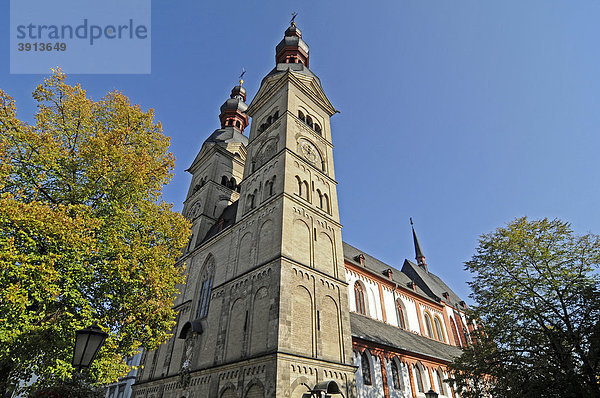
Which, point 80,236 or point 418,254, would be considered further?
point 418,254

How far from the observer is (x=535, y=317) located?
43.8 feet

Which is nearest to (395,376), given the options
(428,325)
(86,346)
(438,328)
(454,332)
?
(428,325)

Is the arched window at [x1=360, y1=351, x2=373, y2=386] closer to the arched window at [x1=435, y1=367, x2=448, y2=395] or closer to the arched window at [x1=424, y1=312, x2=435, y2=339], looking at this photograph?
the arched window at [x1=435, y1=367, x2=448, y2=395]

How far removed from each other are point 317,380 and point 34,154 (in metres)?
13.3

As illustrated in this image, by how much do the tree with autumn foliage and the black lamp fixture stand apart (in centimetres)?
249

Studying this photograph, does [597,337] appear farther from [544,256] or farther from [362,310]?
[362,310]

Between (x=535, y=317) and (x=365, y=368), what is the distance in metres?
8.78

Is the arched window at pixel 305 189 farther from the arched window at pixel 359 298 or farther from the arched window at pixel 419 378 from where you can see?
the arched window at pixel 419 378

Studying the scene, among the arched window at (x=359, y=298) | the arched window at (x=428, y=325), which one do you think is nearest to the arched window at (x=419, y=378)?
the arched window at (x=359, y=298)

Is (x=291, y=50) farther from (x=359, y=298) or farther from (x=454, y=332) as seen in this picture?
(x=454, y=332)

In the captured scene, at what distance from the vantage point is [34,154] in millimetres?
9758

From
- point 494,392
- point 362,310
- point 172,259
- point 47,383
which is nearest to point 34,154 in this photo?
point 172,259

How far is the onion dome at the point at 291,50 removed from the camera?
3119cm

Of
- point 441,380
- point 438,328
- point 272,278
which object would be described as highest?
point 438,328
